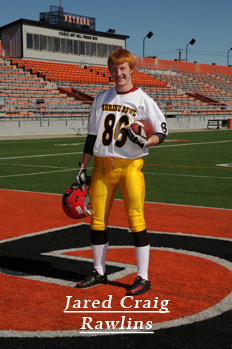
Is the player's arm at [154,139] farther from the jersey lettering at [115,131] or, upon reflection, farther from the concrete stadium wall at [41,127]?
the concrete stadium wall at [41,127]

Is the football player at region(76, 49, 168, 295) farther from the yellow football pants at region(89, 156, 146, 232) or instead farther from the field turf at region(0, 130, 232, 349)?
the field turf at region(0, 130, 232, 349)

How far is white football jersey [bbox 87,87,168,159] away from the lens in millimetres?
4016

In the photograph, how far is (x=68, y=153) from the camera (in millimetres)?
17344

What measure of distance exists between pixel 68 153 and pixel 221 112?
3361 cm

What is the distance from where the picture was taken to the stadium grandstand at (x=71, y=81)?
3116 cm

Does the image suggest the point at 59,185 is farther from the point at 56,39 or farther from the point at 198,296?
the point at 56,39

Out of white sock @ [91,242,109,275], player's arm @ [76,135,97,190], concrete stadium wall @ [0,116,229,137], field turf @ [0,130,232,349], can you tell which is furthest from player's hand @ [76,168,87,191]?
concrete stadium wall @ [0,116,229,137]

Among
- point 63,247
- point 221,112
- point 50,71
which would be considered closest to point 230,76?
point 221,112

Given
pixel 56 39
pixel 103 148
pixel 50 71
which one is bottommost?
pixel 103 148

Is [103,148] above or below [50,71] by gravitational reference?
below

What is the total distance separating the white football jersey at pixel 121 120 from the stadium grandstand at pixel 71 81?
23.7 metres

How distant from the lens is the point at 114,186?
4152mm

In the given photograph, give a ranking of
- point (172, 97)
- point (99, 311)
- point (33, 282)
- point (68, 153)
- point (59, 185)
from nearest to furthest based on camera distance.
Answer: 1. point (99, 311)
2. point (33, 282)
3. point (59, 185)
4. point (68, 153)
5. point (172, 97)

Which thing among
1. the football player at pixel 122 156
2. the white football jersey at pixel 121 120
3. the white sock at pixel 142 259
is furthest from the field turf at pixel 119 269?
the white football jersey at pixel 121 120
